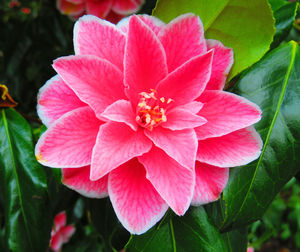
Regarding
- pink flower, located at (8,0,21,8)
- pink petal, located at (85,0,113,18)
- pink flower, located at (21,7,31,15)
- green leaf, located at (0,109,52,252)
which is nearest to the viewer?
green leaf, located at (0,109,52,252)

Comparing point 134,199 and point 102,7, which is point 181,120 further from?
point 102,7

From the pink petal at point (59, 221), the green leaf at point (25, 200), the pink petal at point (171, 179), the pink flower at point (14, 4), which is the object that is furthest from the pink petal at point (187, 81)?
the pink flower at point (14, 4)

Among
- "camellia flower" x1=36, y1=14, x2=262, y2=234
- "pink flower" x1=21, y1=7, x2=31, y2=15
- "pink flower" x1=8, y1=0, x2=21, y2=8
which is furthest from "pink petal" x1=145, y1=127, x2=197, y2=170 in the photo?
"pink flower" x1=8, y1=0, x2=21, y2=8

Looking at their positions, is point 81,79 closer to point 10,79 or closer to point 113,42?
point 113,42

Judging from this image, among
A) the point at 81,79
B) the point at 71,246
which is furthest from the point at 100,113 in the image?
the point at 71,246

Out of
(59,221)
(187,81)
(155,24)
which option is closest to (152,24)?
(155,24)

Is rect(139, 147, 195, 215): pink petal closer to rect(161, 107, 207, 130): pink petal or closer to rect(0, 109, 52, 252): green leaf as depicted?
rect(161, 107, 207, 130): pink petal
